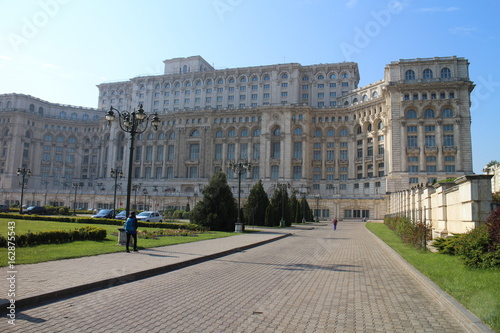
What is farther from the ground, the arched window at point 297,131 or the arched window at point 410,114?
the arched window at point 410,114

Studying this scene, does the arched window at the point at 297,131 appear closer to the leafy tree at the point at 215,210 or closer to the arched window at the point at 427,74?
the arched window at the point at 427,74

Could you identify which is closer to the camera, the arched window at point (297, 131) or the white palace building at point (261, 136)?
the white palace building at point (261, 136)

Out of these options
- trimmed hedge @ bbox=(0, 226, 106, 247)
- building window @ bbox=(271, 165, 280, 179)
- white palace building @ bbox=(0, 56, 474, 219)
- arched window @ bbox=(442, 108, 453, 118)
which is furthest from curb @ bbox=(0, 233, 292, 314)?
building window @ bbox=(271, 165, 280, 179)

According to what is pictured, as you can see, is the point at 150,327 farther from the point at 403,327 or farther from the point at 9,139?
the point at 9,139

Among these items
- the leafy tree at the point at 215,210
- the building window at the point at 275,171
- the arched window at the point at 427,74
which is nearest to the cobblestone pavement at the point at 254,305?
the leafy tree at the point at 215,210

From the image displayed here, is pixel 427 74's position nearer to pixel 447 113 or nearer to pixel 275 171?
pixel 447 113

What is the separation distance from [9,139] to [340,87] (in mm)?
90300

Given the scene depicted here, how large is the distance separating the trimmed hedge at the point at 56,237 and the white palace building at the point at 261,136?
56138mm

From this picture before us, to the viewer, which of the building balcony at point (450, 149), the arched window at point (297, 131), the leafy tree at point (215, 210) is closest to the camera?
the leafy tree at point (215, 210)

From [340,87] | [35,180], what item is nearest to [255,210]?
[340,87]

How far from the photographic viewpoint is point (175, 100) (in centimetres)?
10350

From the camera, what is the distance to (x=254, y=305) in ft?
24.8

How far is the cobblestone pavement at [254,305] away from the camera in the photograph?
6113mm

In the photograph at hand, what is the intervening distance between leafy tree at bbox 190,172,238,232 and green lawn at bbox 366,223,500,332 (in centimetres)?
1930
